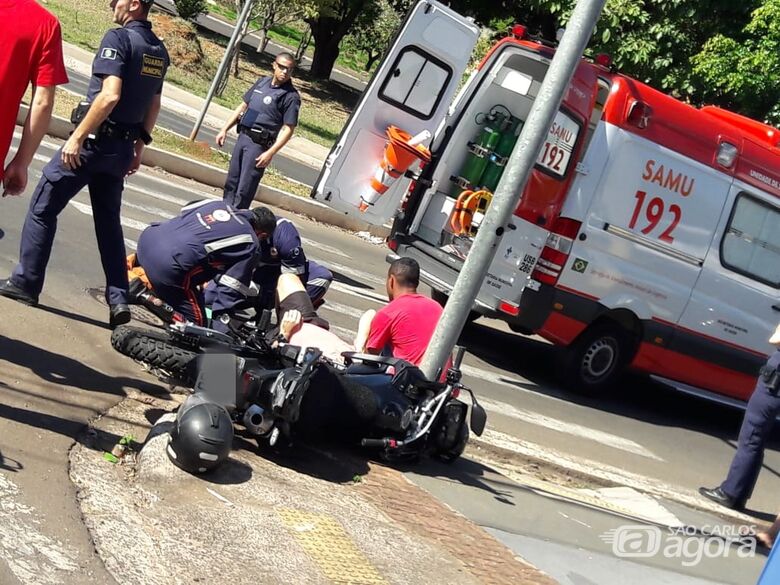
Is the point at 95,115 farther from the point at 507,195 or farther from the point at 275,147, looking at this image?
the point at 275,147

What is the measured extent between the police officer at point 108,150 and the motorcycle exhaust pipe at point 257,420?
5.17 ft

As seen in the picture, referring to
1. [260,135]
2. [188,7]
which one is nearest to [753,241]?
[260,135]

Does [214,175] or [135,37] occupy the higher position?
[135,37]

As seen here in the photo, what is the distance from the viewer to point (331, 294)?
10859 millimetres

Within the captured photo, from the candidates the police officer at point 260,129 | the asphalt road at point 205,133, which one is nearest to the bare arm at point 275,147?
the police officer at point 260,129

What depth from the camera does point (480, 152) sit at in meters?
10.7

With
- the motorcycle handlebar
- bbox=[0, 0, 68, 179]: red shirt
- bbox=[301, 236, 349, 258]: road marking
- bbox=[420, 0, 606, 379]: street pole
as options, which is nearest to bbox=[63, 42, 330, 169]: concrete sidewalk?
bbox=[301, 236, 349, 258]: road marking

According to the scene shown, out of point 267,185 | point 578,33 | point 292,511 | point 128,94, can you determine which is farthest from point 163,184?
point 292,511

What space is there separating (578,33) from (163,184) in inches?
283

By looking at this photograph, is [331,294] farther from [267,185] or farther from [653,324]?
[267,185]

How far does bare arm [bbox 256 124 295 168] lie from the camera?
10492mm

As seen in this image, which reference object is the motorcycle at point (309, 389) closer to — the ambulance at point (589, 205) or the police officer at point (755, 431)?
the police officer at point (755, 431)

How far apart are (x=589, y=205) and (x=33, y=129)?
552 centimetres

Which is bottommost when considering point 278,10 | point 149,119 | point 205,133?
point 205,133
